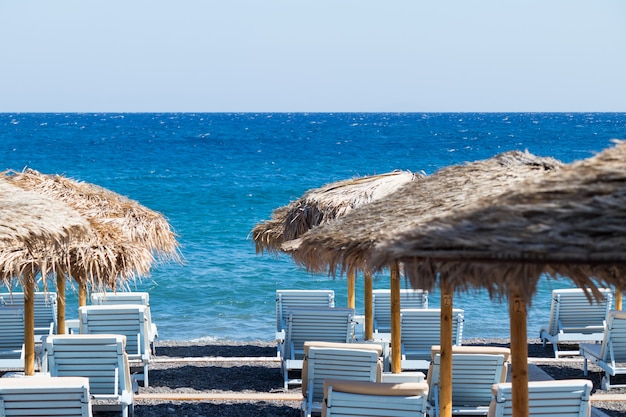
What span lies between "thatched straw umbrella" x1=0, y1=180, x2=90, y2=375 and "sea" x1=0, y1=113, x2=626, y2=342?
1.95 metres

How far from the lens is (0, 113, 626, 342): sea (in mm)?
14570

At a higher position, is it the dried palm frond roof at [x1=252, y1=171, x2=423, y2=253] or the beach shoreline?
the dried palm frond roof at [x1=252, y1=171, x2=423, y2=253]

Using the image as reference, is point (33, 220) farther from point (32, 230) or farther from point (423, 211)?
point (423, 211)

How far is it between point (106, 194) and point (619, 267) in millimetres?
6593

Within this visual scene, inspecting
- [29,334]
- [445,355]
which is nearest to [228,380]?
[29,334]

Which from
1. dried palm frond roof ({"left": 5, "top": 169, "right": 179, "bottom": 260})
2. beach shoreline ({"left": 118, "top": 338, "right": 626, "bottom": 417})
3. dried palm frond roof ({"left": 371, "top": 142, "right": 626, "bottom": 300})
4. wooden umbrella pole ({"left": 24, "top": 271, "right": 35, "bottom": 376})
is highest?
dried palm frond roof ({"left": 5, "top": 169, "right": 179, "bottom": 260})

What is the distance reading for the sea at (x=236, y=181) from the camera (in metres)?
14.6

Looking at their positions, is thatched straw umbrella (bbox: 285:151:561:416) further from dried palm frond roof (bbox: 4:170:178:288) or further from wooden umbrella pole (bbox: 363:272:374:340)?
wooden umbrella pole (bbox: 363:272:374:340)

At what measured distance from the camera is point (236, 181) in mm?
36969

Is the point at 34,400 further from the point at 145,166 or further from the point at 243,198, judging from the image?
the point at 145,166

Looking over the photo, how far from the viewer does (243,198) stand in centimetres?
3177

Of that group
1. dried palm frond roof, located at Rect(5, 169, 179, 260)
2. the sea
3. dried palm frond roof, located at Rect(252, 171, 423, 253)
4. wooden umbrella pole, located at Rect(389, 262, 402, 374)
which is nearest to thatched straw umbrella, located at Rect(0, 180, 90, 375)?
dried palm frond roof, located at Rect(5, 169, 179, 260)

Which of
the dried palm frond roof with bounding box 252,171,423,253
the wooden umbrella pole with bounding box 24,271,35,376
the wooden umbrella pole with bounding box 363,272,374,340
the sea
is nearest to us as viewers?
the wooden umbrella pole with bounding box 24,271,35,376

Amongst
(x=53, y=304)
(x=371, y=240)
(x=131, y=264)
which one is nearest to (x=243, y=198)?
(x=53, y=304)
